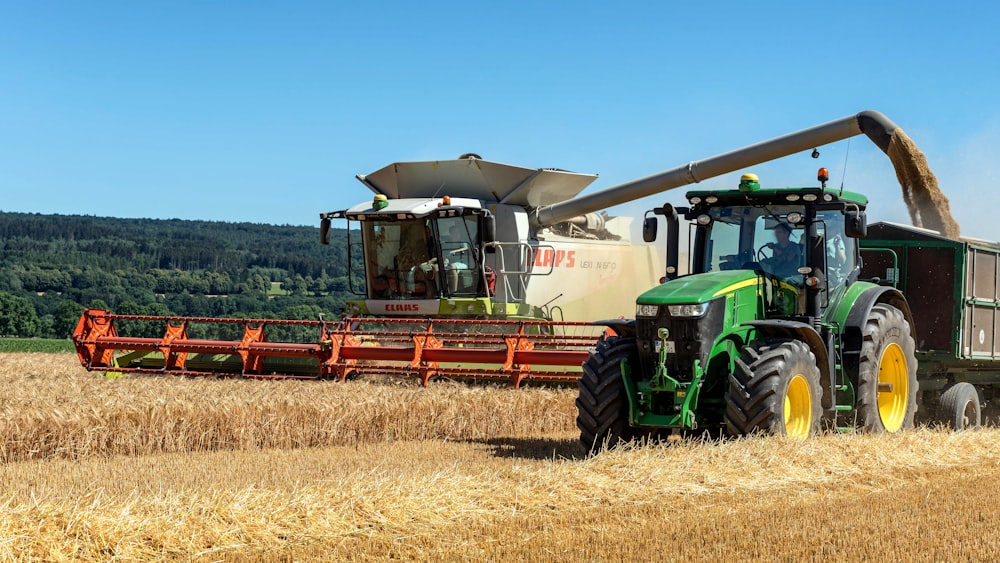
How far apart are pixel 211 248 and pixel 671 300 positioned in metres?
53.8

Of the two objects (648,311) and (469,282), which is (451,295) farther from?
(648,311)

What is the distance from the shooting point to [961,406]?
9.47 metres

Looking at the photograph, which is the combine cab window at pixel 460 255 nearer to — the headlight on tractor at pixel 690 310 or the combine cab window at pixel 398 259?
the combine cab window at pixel 398 259

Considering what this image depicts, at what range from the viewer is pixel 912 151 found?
10828mm

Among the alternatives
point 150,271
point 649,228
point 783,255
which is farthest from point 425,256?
point 150,271

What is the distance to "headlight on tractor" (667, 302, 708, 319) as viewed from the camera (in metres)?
7.23

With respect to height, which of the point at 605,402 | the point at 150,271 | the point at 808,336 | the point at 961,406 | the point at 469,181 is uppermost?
the point at 469,181

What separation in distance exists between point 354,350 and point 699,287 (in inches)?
202

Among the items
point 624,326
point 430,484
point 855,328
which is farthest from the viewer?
point 855,328

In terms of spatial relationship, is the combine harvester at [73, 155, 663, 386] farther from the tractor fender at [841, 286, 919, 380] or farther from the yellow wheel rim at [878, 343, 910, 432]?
the tractor fender at [841, 286, 919, 380]

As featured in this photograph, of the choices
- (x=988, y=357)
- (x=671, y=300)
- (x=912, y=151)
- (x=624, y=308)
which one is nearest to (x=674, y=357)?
(x=671, y=300)

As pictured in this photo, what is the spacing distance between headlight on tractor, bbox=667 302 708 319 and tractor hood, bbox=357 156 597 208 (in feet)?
23.1

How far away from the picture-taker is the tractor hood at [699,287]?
729 centimetres

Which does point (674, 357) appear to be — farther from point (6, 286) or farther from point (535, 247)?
point (6, 286)
